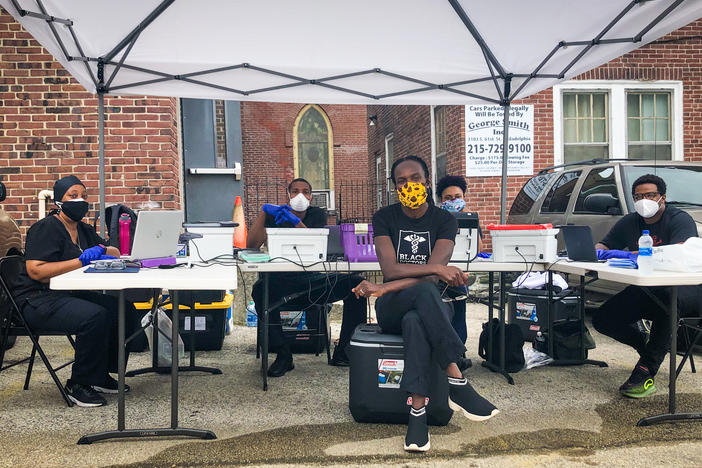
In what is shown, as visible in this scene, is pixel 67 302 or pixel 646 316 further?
pixel 646 316

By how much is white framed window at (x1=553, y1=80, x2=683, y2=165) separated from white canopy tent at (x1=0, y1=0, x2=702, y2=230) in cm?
435

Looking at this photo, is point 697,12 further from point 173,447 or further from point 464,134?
point 464,134

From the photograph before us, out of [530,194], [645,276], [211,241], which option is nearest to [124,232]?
[211,241]

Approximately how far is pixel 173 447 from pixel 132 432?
26 cm

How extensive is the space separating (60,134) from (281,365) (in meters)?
3.84

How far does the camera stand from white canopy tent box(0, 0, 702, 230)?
400cm

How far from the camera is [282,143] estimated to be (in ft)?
65.7

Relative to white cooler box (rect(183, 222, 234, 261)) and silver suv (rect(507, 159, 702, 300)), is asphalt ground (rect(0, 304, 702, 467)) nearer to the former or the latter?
white cooler box (rect(183, 222, 234, 261))

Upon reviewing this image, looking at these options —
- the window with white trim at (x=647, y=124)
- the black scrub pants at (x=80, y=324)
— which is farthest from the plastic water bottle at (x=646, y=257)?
the window with white trim at (x=647, y=124)

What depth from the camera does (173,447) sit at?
295cm

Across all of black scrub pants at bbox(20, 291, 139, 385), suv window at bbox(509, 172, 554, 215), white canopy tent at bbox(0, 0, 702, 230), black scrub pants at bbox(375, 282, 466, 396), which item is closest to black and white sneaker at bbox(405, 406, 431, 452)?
black scrub pants at bbox(375, 282, 466, 396)

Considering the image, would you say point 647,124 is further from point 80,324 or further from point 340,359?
point 80,324

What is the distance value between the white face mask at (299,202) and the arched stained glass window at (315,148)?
16.0 m

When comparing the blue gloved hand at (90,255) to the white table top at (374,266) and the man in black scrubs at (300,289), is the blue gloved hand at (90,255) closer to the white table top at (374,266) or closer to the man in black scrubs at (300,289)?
the white table top at (374,266)
